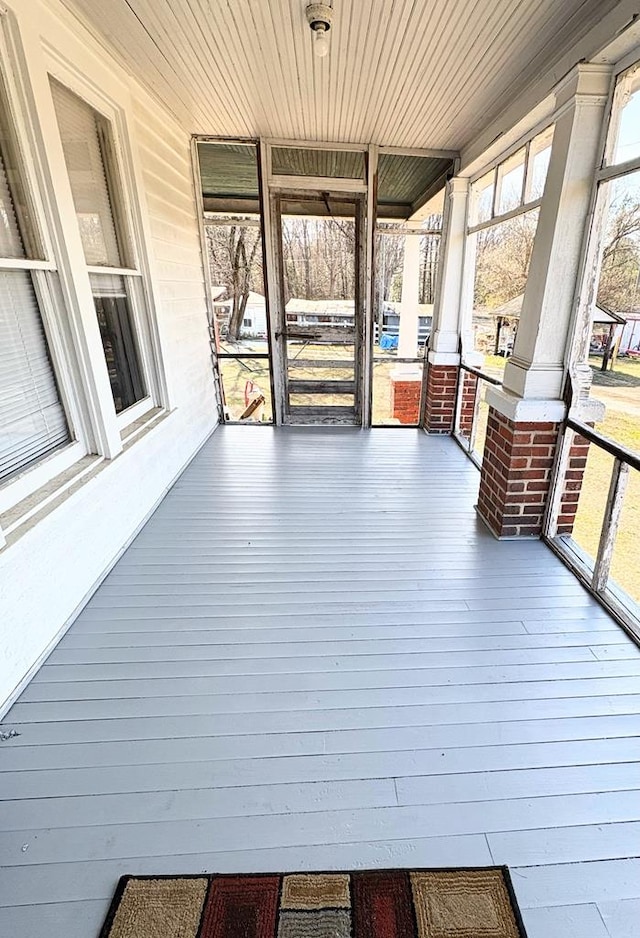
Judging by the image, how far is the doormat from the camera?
1072 mm

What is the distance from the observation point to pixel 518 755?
1499mm

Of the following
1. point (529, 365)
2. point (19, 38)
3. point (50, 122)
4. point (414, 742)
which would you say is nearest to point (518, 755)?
point (414, 742)

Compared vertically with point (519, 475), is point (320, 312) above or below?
above

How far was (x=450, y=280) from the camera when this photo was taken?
14.8ft

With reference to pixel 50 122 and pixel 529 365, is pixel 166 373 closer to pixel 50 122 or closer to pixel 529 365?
pixel 50 122

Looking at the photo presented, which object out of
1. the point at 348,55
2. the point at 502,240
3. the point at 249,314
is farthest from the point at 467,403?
the point at 348,55

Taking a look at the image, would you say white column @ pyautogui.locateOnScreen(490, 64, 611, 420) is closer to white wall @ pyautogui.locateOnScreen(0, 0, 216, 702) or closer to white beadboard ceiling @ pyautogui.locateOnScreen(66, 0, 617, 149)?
white beadboard ceiling @ pyautogui.locateOnScreen(66, 0, 617, 149)

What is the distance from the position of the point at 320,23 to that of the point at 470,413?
3419 millimetres

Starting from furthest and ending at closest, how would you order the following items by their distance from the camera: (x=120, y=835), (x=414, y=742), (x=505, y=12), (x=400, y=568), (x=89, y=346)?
(x=400, y=568) → (x=89, y=346) → (x=505, y=12) → (x=414, y=742) → (x=120, y=835)

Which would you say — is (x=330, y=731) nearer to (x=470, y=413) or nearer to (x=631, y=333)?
(x=631, y=333)

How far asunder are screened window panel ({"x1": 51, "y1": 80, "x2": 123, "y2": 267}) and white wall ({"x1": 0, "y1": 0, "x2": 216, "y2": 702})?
0.17 meters

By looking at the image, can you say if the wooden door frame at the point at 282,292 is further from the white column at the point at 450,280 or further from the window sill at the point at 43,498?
the window sill at the point at 43,498

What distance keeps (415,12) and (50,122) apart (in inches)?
73.5

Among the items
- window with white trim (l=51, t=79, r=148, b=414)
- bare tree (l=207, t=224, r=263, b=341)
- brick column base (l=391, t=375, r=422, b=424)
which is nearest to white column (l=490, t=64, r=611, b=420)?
window with white trim (l=51, t=79, r=148, b=414)
